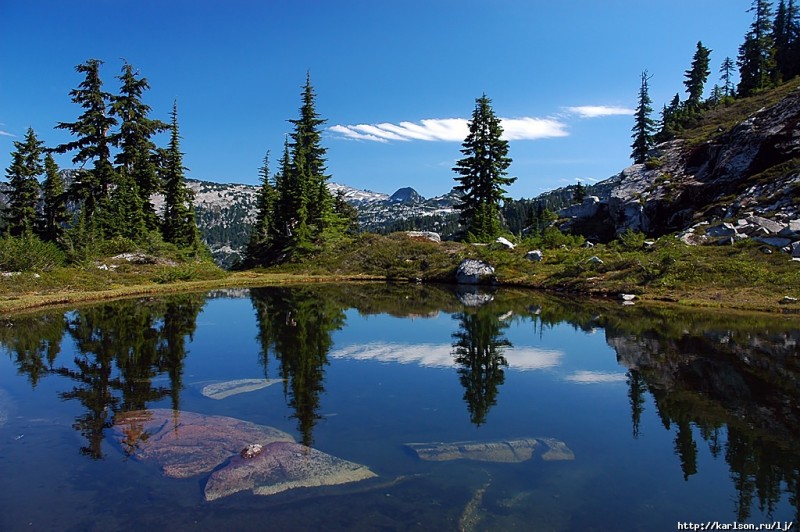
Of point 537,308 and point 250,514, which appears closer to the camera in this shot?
point 250,514

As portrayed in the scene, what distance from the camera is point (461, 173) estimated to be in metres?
71.7

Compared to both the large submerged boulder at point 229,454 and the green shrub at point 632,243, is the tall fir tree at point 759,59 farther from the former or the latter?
the large submerged boulder at point 229,454

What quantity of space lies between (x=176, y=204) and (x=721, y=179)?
67741mm

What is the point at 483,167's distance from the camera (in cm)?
7012

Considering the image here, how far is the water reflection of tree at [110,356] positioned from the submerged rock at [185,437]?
0.68 metres

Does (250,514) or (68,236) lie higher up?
(68,236)

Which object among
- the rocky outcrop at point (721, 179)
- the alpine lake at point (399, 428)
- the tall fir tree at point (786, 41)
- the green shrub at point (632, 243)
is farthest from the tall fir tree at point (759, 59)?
the alpine lake at point (399, 428)

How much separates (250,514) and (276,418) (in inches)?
187

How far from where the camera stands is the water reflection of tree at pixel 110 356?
1422cm

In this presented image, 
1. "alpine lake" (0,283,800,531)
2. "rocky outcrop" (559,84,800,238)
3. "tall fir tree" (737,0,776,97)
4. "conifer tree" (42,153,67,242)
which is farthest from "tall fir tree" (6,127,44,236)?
"tall fir tree" (737,0,776,97)

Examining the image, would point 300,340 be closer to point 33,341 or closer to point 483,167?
point 33,341

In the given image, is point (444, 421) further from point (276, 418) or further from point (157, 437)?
point (157, 437)

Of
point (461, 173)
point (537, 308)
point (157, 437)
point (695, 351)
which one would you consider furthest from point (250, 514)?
point (461, 173)

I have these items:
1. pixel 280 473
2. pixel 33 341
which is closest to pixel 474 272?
pixel 33 341
